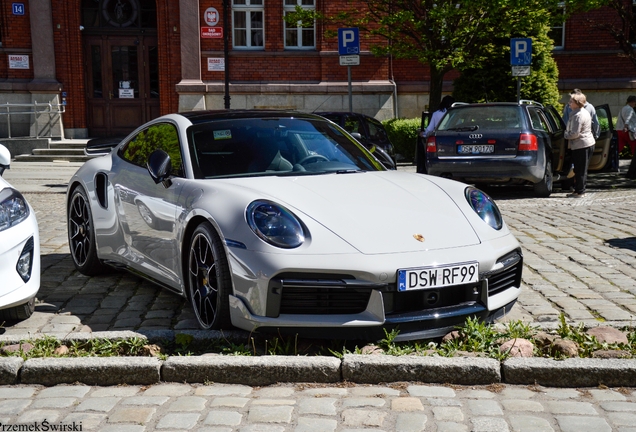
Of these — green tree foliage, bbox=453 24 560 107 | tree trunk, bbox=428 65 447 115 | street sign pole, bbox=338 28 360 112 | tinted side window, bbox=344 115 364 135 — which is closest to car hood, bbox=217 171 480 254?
tinted side window, bbox=344 115 364 135

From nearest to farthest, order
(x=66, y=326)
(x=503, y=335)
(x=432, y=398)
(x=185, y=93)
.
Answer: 1. (x=432, y=398)
2. (x=503, y=335)
3. (x=66, y=326)
4. (x=185, y=93)

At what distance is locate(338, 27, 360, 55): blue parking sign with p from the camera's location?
1655 centimetres

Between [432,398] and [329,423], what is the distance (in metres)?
0.62

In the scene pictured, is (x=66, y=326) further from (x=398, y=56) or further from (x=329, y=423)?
(x=398, y=56)

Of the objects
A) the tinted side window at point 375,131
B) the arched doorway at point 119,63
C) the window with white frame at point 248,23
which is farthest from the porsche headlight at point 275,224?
the window with white frame at point 248,23

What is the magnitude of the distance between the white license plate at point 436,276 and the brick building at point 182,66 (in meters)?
19.7

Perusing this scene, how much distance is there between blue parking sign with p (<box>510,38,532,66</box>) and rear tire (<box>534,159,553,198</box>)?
446 centimetres

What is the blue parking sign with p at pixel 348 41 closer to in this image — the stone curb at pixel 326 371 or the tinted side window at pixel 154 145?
the tinted side window at pixel 154 145

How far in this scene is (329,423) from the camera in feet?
12.2

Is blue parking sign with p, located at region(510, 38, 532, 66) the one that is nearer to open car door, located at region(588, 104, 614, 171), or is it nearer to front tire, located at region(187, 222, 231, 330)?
open car door, located at region(588, 104, 614, 171)

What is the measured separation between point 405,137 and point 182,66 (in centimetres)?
717

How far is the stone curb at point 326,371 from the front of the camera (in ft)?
14.0

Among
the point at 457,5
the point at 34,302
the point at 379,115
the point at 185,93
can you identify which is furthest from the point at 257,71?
the point at 34,302

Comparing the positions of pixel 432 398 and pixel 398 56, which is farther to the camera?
pixel 398 56
